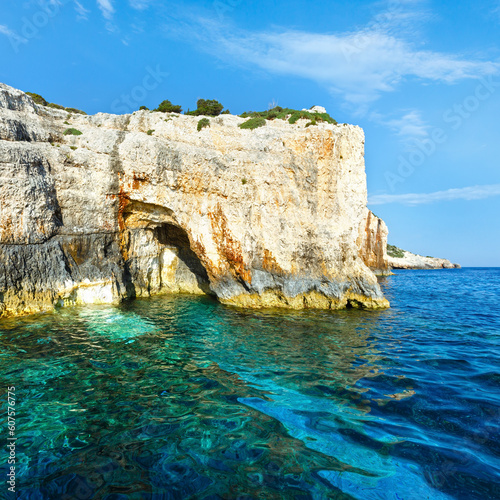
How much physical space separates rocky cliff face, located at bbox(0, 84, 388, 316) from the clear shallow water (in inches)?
207

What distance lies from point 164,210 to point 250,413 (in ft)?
57.4

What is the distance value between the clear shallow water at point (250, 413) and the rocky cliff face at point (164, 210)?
526cm

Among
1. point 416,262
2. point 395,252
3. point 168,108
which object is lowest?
point 416,262

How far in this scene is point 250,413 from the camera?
7477 millimetres

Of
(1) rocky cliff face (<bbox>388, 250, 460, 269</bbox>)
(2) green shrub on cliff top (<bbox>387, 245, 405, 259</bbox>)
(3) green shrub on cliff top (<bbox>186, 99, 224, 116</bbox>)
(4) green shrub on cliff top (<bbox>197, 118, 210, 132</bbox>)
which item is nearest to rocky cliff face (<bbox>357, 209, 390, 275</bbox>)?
(3) green shrub on cliff top (<bbox>186, 99, 224, 116</bbox>)

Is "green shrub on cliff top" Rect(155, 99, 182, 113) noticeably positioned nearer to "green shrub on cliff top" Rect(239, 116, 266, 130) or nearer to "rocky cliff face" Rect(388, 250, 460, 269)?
"green shrub on cliff top" Rect(239, 116, 266, 130)

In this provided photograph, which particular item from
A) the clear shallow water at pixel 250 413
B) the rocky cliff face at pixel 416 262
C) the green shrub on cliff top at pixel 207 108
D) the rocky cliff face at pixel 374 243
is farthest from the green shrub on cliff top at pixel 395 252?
the clear shallow water at pixel 250 413

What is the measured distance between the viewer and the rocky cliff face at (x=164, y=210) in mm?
17266

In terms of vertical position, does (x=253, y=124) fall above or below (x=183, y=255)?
above

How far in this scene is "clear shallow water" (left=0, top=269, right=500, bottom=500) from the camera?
531 cm

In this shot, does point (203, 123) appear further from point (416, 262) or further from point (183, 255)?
point (416, 262)

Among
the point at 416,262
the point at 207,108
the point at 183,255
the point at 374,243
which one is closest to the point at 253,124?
the point at 207,108

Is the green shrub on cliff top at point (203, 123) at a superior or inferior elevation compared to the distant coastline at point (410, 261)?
superior

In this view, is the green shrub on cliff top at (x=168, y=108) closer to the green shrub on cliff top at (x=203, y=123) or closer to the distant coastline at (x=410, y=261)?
the green shrub on cliff top at (x=203, y=123)
